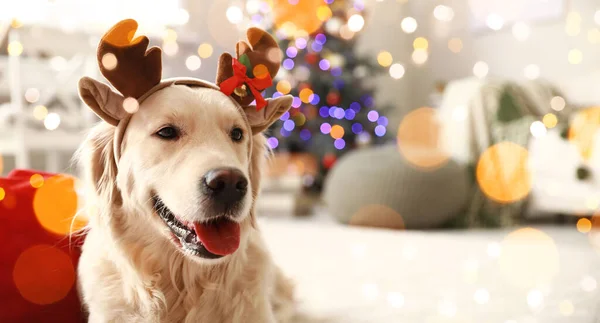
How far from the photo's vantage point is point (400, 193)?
11.6 ft

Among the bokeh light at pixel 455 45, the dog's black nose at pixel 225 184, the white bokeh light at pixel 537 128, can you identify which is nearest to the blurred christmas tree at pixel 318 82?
the white bokeh light at pixel 537 128

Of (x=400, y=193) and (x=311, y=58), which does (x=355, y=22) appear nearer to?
(x=311, y=58)

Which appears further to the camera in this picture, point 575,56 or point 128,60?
point 575,56

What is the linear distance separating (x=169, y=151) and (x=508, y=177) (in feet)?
10.6

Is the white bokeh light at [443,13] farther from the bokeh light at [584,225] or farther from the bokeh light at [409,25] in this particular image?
the bokeh light at [584,225]

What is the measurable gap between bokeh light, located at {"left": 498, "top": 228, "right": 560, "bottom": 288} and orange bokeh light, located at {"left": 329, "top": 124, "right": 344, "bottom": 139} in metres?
1.91

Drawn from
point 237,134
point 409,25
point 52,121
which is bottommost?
point 52,121

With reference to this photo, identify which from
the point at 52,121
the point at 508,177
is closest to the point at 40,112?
the point at 52,121

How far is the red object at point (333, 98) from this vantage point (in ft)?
16.0

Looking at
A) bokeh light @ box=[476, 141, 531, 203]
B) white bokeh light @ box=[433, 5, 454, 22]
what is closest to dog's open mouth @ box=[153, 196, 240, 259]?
bokeh light @ box=[476, 141, 531, 203]

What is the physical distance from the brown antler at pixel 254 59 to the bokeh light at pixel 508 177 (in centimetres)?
294

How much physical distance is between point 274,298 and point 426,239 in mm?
1921

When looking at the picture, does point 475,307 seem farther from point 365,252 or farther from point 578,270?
point 365,252

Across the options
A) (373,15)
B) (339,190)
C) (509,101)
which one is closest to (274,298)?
(339,190)
